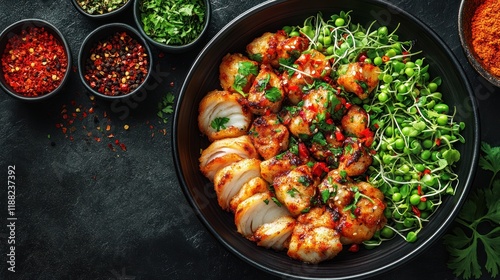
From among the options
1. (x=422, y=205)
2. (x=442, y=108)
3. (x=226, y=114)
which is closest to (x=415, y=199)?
(x=422, y=205)

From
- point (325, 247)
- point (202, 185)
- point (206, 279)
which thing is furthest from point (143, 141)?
point (325, 247)

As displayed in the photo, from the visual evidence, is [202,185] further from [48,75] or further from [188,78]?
[48,75]

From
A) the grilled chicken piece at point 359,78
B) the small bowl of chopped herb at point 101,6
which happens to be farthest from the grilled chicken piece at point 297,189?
the small bowl of chopped herb at point 101,6

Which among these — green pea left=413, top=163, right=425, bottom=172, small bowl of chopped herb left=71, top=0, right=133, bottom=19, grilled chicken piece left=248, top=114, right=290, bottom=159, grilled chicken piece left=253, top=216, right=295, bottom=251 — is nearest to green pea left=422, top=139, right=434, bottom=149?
green pea left=413, top=163, right=425, bottom=172

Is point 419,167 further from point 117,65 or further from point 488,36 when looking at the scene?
point 117,65

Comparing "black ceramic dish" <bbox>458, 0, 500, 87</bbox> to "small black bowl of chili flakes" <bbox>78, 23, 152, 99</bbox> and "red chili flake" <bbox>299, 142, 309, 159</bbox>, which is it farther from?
"small black bowl of chili flakes" <bbox>78, 23, 152, 99</bbox>

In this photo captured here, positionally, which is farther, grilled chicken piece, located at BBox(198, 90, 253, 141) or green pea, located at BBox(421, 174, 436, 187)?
grilled chicken piece, located at BBox(198, 90, 253, 141)
